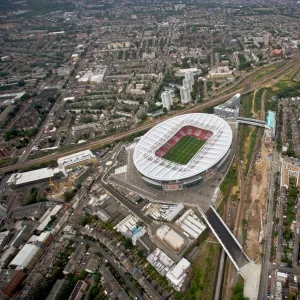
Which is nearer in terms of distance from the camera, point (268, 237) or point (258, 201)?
point (268, 237)

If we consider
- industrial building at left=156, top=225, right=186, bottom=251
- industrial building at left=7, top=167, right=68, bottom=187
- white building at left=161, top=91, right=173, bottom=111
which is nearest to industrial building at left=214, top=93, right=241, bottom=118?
white building at left=161, top=91, right=173, bottom=111

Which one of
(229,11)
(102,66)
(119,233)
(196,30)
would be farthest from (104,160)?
(229,11)

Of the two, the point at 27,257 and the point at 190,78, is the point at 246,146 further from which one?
the point at 27,257

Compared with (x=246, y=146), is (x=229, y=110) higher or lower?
higher

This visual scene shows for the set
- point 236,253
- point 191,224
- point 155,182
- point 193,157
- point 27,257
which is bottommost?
point 27,257

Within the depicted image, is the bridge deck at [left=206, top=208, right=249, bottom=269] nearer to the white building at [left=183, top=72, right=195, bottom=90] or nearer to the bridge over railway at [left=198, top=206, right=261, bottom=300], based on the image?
the bridge over railway at [left=198, top=206, right=261, bottom=300]

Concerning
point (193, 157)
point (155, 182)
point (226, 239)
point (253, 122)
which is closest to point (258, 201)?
point (226, 239)
